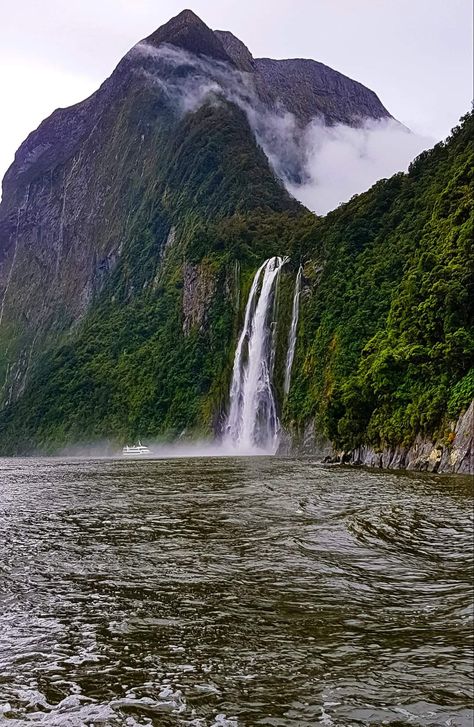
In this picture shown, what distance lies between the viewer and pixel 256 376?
77188 mm

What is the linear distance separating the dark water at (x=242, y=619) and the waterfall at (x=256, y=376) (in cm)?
5776

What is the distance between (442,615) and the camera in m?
7.77

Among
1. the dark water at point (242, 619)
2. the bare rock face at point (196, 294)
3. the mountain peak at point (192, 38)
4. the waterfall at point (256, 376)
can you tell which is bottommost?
the dark water at point (242, 619)

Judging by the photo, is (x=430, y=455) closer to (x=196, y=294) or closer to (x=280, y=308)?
(x=280, y=308)

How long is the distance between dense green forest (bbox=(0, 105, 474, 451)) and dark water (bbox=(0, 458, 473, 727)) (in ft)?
64.6

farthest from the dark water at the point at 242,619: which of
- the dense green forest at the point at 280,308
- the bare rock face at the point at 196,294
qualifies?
the bare rock face at the point at 196,294

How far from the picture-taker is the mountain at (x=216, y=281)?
39.2 m

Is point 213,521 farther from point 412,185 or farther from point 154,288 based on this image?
point 154,288

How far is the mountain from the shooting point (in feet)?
129

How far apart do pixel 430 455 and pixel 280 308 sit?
163ft

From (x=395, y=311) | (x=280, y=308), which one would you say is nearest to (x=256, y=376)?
(x=280, y=308)

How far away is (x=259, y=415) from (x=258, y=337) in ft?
31.9

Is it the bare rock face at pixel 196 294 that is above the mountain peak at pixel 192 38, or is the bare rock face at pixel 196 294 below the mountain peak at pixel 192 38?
below

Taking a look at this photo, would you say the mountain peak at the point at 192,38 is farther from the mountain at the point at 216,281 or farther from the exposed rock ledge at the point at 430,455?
the exposed rock ledge at the point at 430,455
